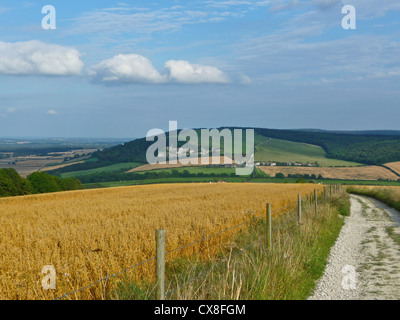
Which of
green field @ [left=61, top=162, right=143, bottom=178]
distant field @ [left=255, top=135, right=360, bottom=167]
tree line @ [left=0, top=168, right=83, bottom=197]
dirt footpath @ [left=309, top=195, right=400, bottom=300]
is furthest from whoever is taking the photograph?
distant field @ [left=255, top=135, right=360, bottom=167]

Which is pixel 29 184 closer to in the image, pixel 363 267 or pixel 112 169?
pixel 112 169

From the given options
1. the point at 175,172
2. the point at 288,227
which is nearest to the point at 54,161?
the point at 175,172

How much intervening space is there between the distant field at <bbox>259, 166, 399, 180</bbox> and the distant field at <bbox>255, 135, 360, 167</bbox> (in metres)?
13.7

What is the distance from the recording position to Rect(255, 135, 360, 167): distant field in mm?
127637

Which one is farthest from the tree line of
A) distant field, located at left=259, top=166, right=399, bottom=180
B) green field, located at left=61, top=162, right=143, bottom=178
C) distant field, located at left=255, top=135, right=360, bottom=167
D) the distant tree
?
distant field, located at left=255, top=135, right=360, bottom=167

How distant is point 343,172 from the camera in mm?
101688

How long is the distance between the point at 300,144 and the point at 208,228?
15797 centimetres

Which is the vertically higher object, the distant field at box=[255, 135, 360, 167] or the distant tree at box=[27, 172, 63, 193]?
the distant field at box=[255, 135, 360, 167]

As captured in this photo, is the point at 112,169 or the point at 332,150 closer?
the point at 112,169

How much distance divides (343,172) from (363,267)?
9658 cm

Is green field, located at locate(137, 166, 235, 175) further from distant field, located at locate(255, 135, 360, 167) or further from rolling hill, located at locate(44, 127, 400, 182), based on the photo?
distant field, located at locate(255, 135, 360, 167)

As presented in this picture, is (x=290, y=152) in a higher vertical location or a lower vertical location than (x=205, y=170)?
higher

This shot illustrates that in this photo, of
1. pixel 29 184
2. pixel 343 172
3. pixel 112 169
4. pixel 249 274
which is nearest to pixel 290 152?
pixel 343 172
